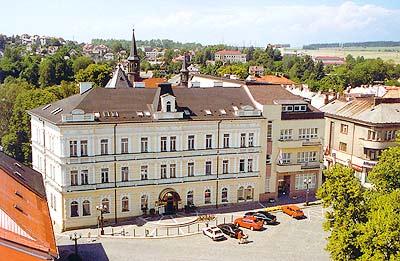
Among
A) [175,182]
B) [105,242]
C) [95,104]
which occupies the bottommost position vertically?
[105,242]

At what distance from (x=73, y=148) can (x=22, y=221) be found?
65.7 feet

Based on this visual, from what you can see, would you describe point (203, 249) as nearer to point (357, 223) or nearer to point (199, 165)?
point (199, 165)

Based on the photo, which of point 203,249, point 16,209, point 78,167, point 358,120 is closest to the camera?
point 16,209

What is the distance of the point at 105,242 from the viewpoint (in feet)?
133

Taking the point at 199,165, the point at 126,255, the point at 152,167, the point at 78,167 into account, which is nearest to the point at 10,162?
the point at 78,167

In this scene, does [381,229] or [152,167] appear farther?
[152,167]

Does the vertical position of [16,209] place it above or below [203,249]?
above

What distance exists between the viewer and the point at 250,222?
43656 mm

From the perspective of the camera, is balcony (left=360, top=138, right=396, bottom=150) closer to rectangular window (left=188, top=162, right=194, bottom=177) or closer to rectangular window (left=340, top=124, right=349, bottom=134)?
rectangular window (left=340, top=124, right=349, bottom=134)

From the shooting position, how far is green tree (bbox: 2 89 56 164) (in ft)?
215

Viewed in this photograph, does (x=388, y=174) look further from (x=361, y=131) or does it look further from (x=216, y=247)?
(x=361, y=131)

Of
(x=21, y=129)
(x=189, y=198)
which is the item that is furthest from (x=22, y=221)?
(x=21, y=129)

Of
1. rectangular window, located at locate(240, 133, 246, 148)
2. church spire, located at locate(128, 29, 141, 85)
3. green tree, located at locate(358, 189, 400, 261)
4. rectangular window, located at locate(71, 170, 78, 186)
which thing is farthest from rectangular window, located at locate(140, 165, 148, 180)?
church spire, located at locate(128, 29, 141, 85)

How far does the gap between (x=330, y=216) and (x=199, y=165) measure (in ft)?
63.9
